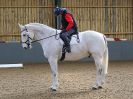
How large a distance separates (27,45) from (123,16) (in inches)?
308

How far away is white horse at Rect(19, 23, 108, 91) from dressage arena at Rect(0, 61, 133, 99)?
44 centimetres

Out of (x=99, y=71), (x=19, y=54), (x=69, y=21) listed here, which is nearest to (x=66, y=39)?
(x=69, y=21)

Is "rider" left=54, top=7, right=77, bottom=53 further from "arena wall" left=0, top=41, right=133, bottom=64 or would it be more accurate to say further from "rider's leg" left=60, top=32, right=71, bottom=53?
"arena wall" left=0, top=41, right=133, bottom=64

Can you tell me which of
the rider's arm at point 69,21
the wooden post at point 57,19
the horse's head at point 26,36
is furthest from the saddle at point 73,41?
the wooden post at point 57,19

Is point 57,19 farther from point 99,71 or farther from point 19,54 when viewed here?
point 99,71

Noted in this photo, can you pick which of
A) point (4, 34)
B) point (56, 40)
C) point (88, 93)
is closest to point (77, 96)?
point (88, 93)

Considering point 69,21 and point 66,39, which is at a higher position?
point 69,21

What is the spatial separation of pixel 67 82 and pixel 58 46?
5.02 feet

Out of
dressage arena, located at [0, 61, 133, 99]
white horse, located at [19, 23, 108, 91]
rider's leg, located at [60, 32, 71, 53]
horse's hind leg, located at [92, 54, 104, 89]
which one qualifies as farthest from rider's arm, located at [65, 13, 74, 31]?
dressage arena, located at [0, 61, 133, 99]

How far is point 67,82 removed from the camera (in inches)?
434

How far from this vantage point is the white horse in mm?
9812

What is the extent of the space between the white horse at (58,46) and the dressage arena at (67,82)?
44cm

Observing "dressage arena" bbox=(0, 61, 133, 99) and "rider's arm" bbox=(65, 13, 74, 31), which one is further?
"rider's arm" bbox=(65, 13, 74, 31)

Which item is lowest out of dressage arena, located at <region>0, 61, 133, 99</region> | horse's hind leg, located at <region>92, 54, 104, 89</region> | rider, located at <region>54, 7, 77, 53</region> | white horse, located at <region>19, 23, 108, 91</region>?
dressage arena, located at <region>0, 61, 133, 99</region>
